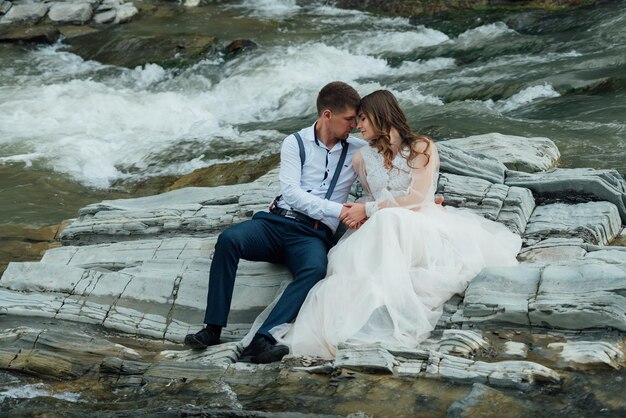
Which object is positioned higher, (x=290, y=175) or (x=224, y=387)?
(x=290, y=175)

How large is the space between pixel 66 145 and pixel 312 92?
3.87m

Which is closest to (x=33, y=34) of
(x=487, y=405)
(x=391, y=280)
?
(x=391, y=280)

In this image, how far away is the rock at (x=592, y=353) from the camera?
16.3ft

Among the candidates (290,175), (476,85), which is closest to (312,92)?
(476,85)

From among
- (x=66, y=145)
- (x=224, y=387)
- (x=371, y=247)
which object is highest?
(x=371, y=247)

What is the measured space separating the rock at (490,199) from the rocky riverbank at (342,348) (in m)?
0.01

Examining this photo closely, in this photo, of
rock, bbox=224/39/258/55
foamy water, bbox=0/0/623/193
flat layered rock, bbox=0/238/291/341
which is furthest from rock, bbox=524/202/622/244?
rock, bbox=224/39/258/55

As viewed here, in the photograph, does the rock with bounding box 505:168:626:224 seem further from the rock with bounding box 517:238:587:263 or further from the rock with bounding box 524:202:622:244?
the rock with bounding box 517:238:587:263

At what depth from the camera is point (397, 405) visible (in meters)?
4.80

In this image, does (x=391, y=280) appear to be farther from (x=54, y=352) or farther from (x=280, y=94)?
(x=280, y=94)

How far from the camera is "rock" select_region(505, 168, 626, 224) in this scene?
7.39m

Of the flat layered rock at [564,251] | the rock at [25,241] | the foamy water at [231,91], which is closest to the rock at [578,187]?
the flat layered rock at [564,251]

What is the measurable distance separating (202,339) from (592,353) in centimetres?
Result: 227

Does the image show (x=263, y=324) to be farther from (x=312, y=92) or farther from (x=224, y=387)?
(x=312, y=92)
